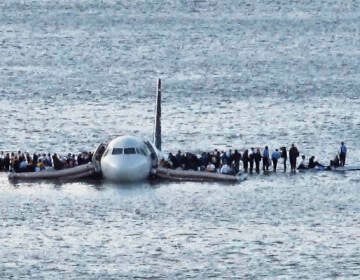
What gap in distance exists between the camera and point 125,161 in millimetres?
138750

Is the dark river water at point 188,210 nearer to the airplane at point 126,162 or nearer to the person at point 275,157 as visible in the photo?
the airplane at point 126,162

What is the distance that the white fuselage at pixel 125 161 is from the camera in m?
139

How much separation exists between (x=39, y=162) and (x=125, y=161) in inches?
307

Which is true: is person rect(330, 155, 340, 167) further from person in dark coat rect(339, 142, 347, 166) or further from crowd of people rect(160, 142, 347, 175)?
person in dark coat rect(339, 142, 347, 166)

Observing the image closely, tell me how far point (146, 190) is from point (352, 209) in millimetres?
15612

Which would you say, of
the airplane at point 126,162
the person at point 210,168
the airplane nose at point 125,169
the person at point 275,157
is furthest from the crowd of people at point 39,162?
the person at point 275,157

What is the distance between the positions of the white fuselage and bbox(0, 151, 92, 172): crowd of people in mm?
3667

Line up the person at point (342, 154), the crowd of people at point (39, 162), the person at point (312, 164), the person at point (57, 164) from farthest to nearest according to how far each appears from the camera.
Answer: the person at point (342, 154)
the person at point (312, 164)
the crowd of people at point (39, 162)
the person at point (57, 164)

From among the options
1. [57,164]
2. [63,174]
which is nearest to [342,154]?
[63,174]

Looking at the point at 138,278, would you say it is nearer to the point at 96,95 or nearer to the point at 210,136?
the point at 210,136

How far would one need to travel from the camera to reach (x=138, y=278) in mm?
111375

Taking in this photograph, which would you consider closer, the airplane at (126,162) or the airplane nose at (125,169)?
the airplane nose at (125,169)

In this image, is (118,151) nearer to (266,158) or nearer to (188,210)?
(188,210)

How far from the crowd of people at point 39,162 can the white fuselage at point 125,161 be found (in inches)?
144
